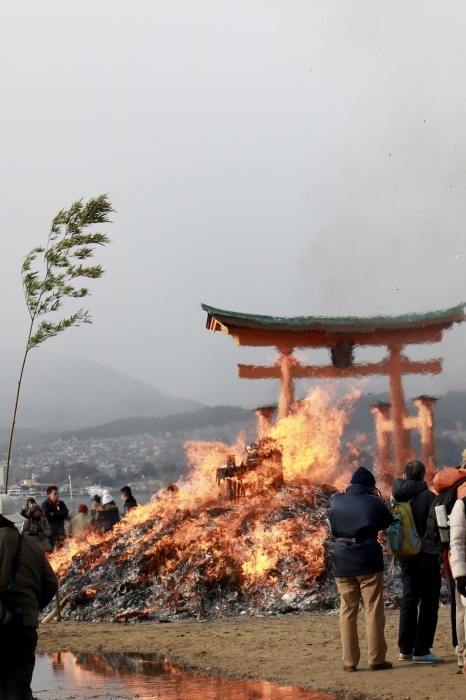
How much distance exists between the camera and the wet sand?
8.26 meters

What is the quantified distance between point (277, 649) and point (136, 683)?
1897mm

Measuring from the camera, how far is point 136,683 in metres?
9.10

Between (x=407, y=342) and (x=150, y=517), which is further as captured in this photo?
(x=407, y=342)

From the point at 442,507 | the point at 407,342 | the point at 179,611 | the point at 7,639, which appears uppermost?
the point at 407,342

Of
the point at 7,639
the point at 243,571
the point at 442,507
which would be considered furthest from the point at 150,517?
the point at 7,639

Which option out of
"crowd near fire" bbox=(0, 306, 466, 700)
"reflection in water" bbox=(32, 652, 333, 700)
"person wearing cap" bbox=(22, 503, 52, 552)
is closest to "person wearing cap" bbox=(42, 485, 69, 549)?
"crowd near fire" bbox=(0, 306, 466, 700)

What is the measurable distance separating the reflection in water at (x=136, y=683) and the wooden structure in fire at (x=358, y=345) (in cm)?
1381

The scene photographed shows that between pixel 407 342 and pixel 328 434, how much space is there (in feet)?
17.2

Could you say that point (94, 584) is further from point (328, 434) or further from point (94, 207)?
point (328, 434)

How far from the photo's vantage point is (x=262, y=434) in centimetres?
2412

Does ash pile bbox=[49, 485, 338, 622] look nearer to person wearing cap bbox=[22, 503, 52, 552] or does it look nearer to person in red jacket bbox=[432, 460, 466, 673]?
person wearing cap bbox=[22, 503, 52, 552]

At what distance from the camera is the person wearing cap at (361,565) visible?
348 inches

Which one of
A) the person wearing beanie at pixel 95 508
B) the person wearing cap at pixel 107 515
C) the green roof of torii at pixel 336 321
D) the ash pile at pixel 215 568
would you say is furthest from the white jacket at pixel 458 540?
the green roof of torii at pixel 336 321

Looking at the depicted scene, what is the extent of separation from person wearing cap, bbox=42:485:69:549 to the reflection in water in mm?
5626
